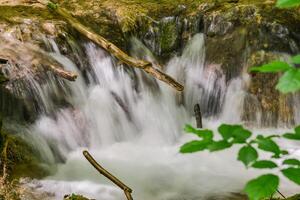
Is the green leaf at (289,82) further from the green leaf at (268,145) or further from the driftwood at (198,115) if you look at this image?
the driftwood at (198,115)

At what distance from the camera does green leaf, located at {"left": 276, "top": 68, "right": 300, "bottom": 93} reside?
95 cm

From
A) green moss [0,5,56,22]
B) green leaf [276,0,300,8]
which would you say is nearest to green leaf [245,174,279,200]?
green leaf [276,0,300,8]

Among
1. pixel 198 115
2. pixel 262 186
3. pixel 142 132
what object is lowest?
pixel 262 186

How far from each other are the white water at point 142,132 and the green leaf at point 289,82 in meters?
4.07

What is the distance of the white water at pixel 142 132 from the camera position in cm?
532

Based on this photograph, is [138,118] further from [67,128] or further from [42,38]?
[42,38]

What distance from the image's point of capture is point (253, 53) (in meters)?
→ 8.23

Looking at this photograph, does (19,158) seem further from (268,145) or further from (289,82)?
(289,82)

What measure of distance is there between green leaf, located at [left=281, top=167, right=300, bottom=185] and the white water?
3911 millimetres

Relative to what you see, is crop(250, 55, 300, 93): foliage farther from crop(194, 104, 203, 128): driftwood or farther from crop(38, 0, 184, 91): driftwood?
crop(194, 104, 203, 128): driftwood

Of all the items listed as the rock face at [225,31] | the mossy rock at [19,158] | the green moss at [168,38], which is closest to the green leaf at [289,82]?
the mossy rock at [19,158]

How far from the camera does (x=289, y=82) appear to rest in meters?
0.97

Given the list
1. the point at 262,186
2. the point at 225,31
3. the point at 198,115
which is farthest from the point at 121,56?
the point at 262,186

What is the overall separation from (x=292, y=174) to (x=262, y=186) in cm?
11
